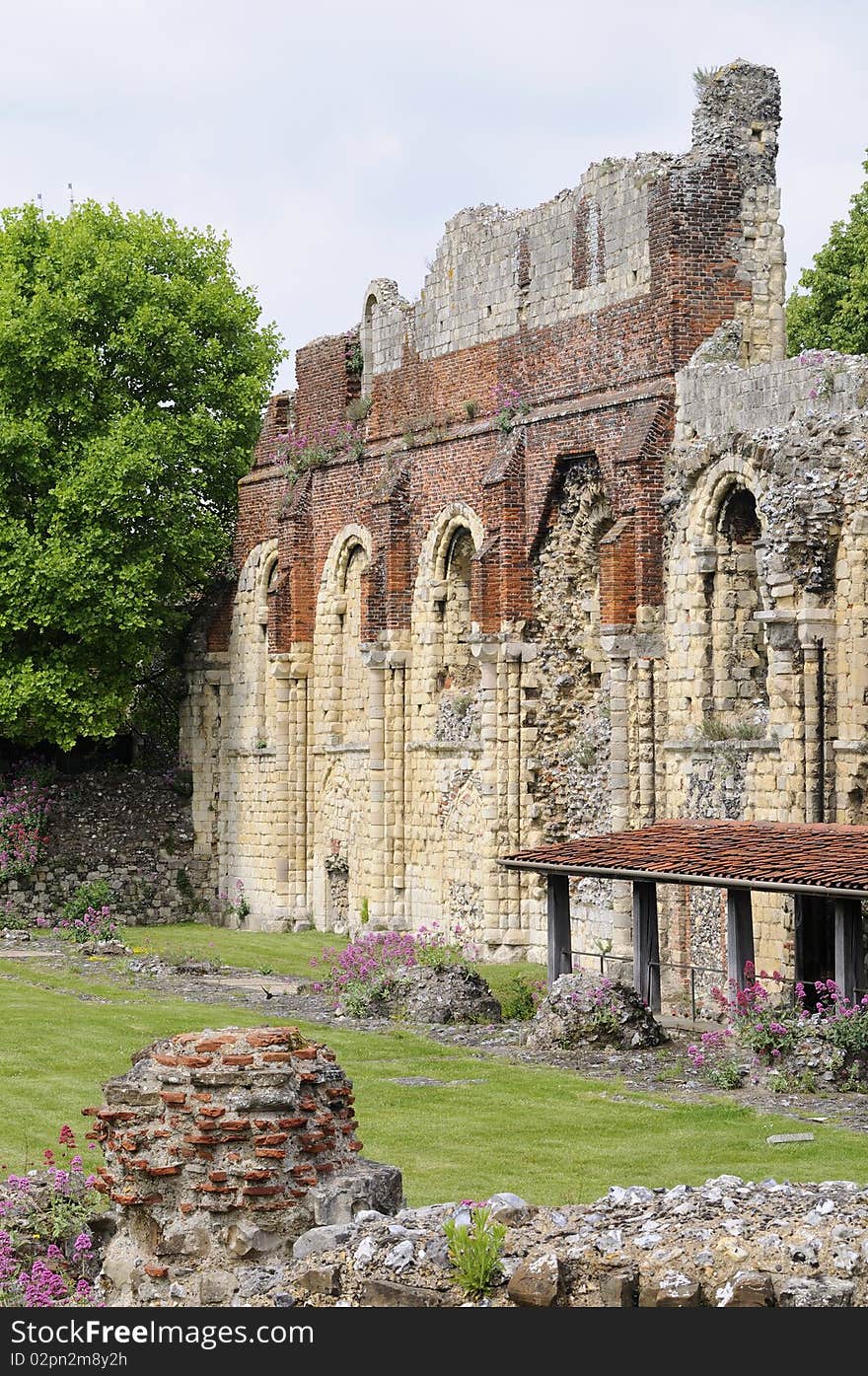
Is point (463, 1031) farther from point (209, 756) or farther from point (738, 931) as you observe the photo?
point (209, 756)

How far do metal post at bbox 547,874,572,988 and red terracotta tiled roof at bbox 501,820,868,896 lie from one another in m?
0.38

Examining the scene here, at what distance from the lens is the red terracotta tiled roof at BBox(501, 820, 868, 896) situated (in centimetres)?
1784

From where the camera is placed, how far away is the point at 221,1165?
10.6 metres

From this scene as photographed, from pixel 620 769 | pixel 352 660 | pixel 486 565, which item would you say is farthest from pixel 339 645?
pixel 620 769

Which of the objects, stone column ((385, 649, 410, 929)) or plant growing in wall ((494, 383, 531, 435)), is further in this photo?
stone column ((385, 649, 410, 929))

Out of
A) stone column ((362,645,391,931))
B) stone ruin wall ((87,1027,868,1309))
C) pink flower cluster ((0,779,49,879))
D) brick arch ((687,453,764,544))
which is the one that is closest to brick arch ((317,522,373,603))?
stone column ((362,645,391,931))

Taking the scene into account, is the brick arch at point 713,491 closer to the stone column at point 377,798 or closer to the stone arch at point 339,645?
the stone column at point 377,798

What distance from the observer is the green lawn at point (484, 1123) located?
557 inches

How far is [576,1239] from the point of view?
375 inches

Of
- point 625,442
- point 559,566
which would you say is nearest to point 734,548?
point 625,442

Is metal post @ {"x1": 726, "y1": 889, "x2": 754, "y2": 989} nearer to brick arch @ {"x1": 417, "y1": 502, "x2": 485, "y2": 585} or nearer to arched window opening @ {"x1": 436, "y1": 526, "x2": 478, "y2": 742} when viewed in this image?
Answer: brick arch @ {"x1": 417, "y1": 502, "x2": 485, "y2": 585}

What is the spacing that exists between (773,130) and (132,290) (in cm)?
1289

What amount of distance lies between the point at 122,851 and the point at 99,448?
677 cm

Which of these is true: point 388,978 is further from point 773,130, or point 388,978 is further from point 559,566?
point 773,130
